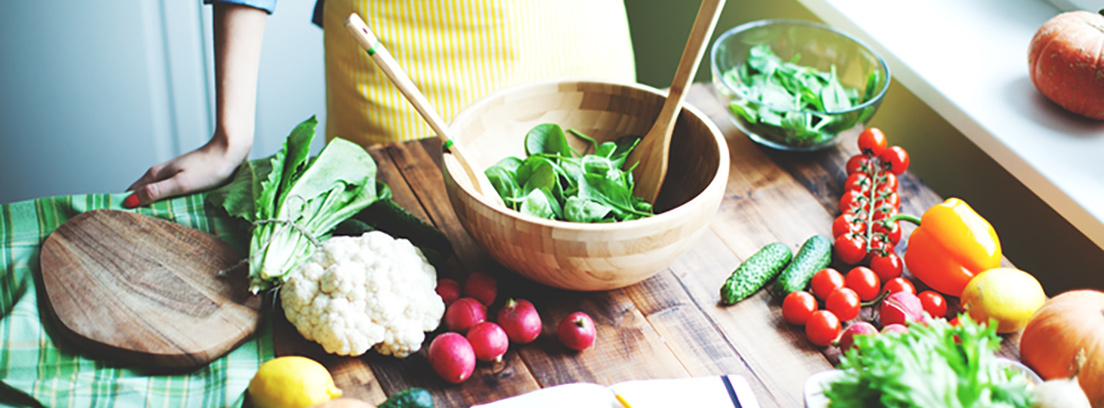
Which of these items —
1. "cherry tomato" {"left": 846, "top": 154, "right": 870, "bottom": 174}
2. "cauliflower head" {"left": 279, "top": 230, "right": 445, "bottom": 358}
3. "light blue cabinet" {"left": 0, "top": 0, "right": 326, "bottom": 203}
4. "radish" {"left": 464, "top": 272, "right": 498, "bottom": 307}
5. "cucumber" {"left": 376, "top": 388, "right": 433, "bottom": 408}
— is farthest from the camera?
"light blue cabinet" {"left": 0, "top": 0, "right": 326, "bottom": 203}

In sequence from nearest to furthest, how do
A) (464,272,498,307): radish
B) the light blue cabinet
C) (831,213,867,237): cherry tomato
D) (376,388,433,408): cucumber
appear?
(376,388,433,408): cucumber, (464,272,498,307): radish, (831,213,867,237): cherry tomato, the light blue cabinet

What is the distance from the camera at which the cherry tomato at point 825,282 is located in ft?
3.42

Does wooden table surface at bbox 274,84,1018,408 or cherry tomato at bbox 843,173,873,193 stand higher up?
cherry tomato at bbox 843,173,873,193

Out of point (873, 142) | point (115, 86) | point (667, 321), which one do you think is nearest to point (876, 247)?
point (873, 142)

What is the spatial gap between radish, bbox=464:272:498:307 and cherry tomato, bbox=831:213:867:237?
Answer: 52 centimetres

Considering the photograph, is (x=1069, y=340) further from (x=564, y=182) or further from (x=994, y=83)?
(x=994, y=83)

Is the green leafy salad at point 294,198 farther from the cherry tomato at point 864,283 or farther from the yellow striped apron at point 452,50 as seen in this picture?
the cherry tomato at point 864,283

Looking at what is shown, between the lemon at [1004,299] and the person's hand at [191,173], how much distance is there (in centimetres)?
111

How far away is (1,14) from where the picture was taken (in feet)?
6.35

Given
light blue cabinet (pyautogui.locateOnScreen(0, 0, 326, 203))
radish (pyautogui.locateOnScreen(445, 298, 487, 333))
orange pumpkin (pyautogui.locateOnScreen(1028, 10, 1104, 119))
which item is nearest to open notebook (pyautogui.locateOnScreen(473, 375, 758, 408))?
radish (pyautogui.locateOnScreen(445, 298, 487, 333))

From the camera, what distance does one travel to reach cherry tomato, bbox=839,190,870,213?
116 centimetres

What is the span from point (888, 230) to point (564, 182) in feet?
1.60

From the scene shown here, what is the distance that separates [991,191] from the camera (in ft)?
5.05

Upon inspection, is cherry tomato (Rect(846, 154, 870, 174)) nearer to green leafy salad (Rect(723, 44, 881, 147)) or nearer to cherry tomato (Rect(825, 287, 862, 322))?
green leafy salad (Rect(723, 44, 881, 147))
